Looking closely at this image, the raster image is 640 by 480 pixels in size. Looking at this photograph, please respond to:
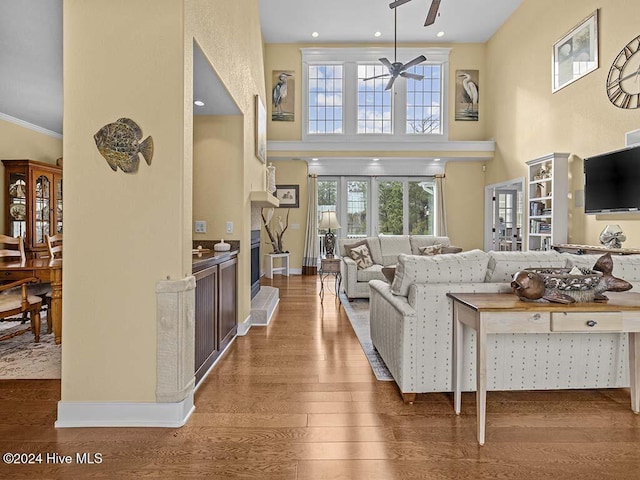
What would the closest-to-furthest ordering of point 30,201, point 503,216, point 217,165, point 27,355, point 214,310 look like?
point 214,310, point 27,355, point 217,165, point 30,201, point 503,216

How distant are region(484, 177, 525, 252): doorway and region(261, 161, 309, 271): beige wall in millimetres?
4400

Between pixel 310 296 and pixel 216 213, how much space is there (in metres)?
2.76

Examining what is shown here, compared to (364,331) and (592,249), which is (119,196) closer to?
(364,331)

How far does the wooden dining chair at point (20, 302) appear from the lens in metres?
3.22

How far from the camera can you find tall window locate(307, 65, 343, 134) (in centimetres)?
927

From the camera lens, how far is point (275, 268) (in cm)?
889

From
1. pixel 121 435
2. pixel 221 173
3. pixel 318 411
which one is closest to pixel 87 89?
pixel 221 173

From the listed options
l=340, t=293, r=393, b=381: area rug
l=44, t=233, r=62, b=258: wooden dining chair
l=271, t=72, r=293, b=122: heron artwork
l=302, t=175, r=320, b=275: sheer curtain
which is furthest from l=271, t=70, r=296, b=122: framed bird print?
l=44, t=233, r=62, b=258: wooden dining chair

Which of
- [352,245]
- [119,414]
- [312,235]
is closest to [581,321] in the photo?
[119,414]

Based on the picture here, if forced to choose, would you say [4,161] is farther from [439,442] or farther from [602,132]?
[602,132]

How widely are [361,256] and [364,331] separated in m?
1.94

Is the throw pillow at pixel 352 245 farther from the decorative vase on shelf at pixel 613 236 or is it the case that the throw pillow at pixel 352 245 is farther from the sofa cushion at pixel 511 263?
the sofa cushion at pixel 511 263

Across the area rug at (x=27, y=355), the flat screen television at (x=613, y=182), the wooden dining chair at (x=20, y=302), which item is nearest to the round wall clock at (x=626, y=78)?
the flat screen television at (x=613, y=182)

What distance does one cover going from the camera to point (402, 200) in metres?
9.29
